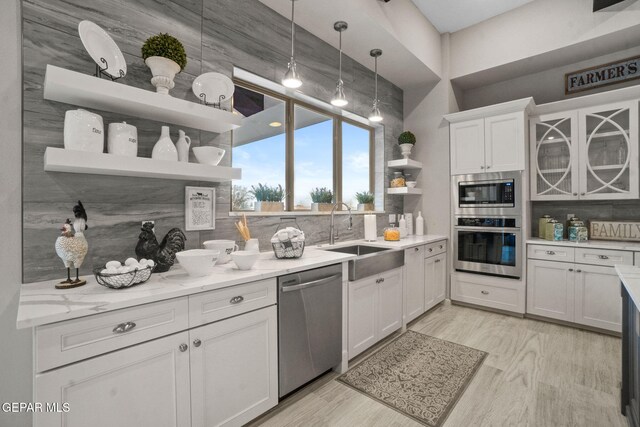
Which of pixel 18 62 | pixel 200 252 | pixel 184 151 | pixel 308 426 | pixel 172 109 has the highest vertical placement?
pixel 18 62

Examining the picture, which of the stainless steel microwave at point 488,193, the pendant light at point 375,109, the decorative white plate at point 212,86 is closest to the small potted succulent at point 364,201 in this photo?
the pendant light at point 375,109

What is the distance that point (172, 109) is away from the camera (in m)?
1.62

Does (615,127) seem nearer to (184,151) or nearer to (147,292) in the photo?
(184,151)

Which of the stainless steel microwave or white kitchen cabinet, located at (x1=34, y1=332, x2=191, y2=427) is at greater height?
the stainless steel microwave

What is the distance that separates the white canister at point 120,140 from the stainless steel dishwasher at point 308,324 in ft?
3.55

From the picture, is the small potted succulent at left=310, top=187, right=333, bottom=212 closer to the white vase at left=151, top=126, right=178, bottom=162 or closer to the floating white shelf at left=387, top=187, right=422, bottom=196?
the floating white shelf at left=387, top=187, right=422, bottom=196

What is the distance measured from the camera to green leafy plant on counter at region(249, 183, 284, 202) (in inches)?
99.7

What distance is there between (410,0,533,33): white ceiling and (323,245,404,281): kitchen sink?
9.34 ft

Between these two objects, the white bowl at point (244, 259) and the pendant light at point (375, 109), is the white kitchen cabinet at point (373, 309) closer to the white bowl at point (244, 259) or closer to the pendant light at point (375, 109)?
the white bowl at point (244, 259)

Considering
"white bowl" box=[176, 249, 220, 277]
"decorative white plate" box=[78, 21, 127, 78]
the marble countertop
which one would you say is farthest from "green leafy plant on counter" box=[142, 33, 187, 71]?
the marble countertop

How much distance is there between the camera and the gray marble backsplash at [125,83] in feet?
4.62

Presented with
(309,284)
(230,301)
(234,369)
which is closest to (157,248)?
(230,301)

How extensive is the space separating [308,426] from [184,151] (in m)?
1.79

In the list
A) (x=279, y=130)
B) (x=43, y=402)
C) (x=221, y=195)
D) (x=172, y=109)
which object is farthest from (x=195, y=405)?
(x=279, y=130)
